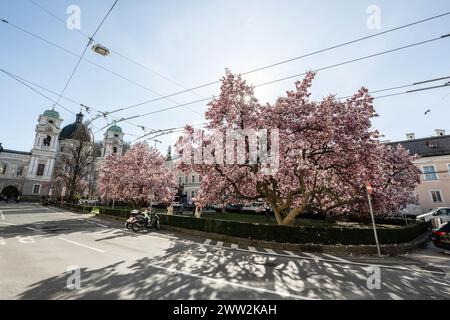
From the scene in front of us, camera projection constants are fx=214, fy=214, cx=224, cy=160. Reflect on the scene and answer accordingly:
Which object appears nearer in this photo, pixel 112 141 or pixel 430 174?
pixel 430 174

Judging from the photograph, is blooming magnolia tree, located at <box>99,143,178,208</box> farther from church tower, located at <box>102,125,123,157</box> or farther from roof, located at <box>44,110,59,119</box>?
roof, located at <box>44,110,59,119</box>

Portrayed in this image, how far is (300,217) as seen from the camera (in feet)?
103

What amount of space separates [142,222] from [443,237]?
19153mm

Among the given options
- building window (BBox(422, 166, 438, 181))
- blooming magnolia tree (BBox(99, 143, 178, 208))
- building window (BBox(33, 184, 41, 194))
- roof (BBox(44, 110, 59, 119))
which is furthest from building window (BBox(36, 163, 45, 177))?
building window (BBox(422, 166, 438, 181))

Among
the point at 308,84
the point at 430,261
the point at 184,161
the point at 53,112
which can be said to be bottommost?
the point at 430,261

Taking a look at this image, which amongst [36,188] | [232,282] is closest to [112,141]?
[36,188]

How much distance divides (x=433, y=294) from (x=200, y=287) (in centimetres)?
640

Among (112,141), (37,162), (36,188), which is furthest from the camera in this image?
(112,141)

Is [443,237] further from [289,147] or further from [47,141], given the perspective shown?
[47,141]

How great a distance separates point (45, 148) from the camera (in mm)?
60969

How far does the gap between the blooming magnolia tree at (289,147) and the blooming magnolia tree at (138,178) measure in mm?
13639

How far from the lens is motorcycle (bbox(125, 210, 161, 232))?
16.4 m
